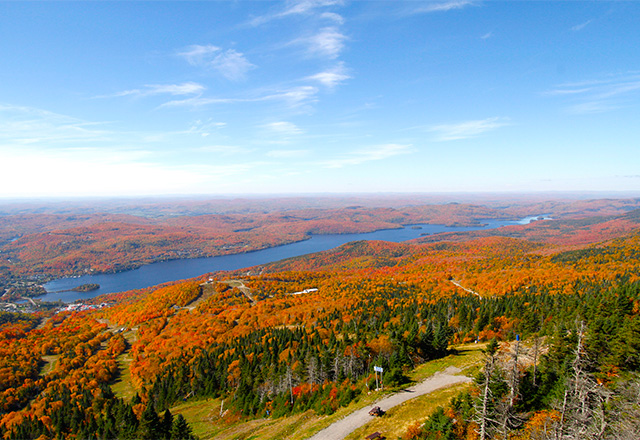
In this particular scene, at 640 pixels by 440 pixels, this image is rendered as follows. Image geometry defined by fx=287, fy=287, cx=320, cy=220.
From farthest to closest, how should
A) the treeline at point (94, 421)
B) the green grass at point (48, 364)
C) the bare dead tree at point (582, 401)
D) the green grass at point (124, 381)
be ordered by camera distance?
the green grass at point (48, 364) → the green grass at point (124, 381) → the treeline at point (94, 421) → the bare dead tree at point (582, 401)

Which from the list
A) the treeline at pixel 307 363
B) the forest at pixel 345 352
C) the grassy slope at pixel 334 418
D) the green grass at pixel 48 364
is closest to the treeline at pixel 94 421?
the forest at pixel 345 352

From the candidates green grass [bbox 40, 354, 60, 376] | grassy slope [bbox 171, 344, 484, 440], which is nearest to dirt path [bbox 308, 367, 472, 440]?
grassy slope [bbox 171, 344, 484, 440]

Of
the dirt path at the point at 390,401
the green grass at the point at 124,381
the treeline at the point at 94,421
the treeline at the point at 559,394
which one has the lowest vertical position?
the green grass at the point at 124,381

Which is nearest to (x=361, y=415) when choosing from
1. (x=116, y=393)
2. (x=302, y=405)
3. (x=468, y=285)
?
(x=302, y=405)

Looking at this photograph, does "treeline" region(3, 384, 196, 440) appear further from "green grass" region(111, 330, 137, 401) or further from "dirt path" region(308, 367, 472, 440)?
"dirt path" region(308, 367, 472, 440)

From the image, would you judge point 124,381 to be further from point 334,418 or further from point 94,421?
point 334,418

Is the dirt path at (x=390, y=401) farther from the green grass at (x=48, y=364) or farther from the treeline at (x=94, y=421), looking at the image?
the green grass at (x=48, y=364)
